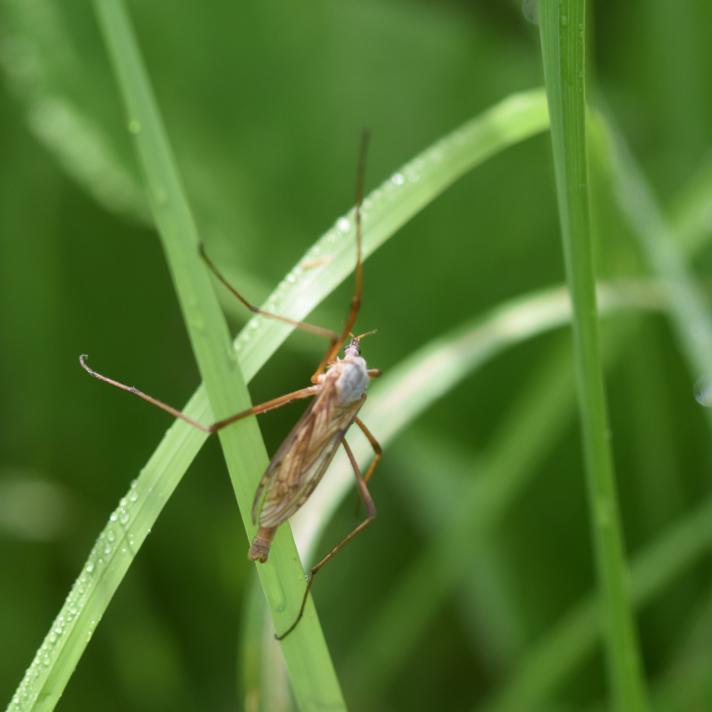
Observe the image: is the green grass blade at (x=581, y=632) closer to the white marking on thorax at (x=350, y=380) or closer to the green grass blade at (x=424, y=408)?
the green grass blade at (x=424, y=408)

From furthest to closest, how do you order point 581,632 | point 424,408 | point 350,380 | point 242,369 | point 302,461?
point 424,408 → point 581,632 → point 350,380 → point 302,461 → point 242,369

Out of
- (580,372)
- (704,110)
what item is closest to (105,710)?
(580,372)

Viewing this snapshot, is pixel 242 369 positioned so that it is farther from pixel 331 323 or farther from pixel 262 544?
pixel 331 323

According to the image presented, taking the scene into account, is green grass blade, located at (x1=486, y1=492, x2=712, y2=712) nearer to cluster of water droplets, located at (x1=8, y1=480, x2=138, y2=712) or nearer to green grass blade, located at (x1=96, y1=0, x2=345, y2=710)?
green grass blade, located at (x1=96, y1=0, x2=345, y2=710)

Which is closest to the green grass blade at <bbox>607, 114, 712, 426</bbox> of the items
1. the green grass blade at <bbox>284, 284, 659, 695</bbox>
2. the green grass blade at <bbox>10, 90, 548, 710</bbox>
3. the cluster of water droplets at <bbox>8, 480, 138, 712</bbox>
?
the green grass blade at <bbox>284, 284, 659, 695</bbox>

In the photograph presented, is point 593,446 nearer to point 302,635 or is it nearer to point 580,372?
point 580,372

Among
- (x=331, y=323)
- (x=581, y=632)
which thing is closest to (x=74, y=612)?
(x=581, y=632)
